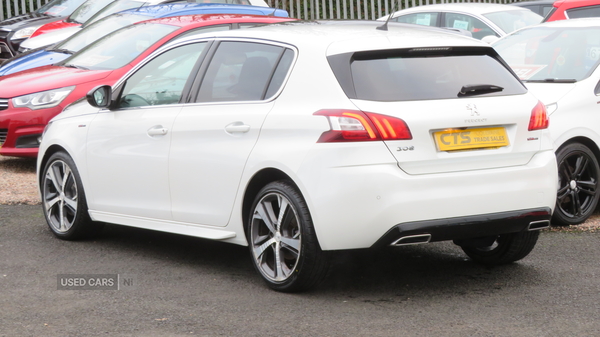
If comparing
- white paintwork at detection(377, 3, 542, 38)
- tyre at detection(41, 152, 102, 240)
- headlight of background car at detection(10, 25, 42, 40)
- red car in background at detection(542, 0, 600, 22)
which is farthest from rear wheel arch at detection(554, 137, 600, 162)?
headlight of background car at detection(10, 25, 42, 40)

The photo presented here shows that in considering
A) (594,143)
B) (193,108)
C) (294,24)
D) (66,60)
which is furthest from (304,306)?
(66,60)

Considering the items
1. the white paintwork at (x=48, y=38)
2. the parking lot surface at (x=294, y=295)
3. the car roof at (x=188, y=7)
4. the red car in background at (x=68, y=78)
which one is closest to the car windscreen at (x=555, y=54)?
the parking lot surface at (x=294, y=295)

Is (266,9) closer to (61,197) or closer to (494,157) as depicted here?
(61,197)

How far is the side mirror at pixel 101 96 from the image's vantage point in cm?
646

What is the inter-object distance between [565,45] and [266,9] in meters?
5.38

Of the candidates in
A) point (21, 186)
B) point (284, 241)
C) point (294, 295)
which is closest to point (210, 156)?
point (284, 241)

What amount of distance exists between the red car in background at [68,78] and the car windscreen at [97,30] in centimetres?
96

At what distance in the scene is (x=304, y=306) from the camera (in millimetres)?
4988

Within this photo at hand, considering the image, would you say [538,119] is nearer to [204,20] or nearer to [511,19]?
[204,20]

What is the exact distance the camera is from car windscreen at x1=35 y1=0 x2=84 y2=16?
52.0 feet

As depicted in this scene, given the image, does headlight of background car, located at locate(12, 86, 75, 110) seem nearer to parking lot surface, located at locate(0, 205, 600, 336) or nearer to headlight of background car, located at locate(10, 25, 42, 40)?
parking lot surface, located at locate(0, 205, 600, 336)

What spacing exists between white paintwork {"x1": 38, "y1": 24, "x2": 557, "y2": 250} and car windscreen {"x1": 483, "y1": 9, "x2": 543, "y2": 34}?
27.8 ft

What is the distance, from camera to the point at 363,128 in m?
4.79

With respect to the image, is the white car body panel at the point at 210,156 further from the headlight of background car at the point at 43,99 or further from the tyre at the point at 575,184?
the headlight of background car at the point at 43,99
